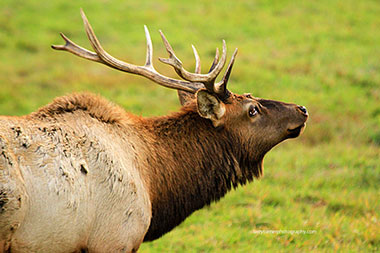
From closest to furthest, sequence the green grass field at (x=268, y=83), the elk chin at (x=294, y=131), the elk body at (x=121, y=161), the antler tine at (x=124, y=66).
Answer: the elk body at (x=121, y=161)
the antler tine at (x=124, y=66)
the elk chin at (x=294, y=131)
the green grass field at (x=268, y=83)

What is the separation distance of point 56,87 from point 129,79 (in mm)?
1579

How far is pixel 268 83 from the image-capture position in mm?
11906

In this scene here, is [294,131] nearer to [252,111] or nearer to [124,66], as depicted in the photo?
[252,111]

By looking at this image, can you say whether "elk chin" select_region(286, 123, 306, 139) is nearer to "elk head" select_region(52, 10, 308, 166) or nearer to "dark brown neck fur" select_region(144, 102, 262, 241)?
"elk head" select_region(52, 10, 308, 166)

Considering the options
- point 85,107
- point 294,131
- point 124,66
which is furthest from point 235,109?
point 85,107

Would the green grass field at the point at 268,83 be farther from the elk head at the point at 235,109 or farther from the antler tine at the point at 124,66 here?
the antler tine at the point at 124,66

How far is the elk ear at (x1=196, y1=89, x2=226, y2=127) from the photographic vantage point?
5.07 metres

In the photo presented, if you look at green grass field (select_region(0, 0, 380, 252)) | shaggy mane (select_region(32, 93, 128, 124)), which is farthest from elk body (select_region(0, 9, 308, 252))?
green grass field (select_region(0, 0, 380, 252))

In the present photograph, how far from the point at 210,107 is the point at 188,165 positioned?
1.92 ft

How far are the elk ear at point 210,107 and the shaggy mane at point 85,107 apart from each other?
0.74 m

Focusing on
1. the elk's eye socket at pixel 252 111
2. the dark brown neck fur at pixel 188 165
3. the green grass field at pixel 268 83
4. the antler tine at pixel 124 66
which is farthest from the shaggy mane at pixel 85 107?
the green grass field at pixel 268 83

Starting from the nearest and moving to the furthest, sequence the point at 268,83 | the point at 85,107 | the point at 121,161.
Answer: the point at 121,161
the point at 85,107
the point at 268,83

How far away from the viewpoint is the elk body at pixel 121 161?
158 inches

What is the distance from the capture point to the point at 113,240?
4.33 metres
